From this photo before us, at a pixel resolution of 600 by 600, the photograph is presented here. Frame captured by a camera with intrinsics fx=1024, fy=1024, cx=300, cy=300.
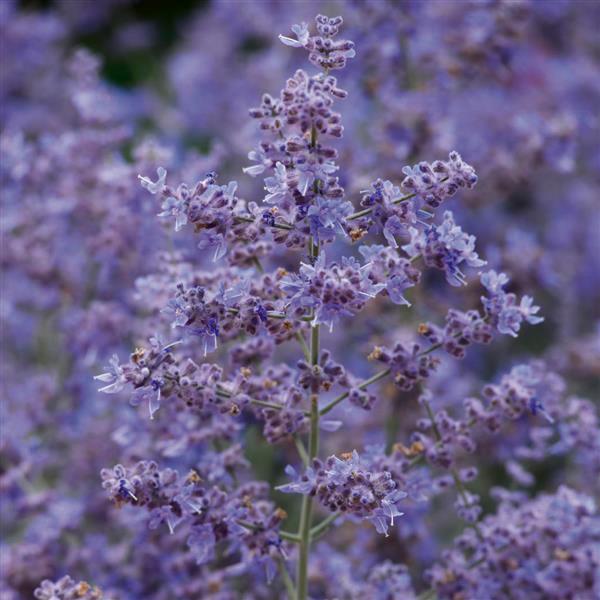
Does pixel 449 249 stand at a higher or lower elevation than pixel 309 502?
higher

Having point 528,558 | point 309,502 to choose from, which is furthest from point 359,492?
point 528,558

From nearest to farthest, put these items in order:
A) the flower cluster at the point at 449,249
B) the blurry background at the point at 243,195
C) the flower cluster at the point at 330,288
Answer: the flower cluster at the point at 330,288, the flower cluster at the point at 449,249, the blurry background at the point at 243,195

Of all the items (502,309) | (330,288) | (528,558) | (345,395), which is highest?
(330,288)

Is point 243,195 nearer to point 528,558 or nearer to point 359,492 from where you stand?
point 528,558

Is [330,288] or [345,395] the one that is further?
[345,395]

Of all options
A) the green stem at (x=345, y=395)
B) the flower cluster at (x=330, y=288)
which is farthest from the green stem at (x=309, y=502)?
the flower cluster at (x=330, y=288)

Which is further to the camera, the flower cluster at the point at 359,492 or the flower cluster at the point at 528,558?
the flower cluster at the point at 528,558

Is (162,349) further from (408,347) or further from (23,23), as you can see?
(23,23)

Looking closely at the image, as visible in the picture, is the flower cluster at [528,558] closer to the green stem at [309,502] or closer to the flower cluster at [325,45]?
the green stem at [309,502]

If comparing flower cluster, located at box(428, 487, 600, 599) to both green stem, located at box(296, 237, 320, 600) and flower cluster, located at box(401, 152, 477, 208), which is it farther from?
flower cluster, located at box(401, 152, 477, 208)
